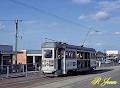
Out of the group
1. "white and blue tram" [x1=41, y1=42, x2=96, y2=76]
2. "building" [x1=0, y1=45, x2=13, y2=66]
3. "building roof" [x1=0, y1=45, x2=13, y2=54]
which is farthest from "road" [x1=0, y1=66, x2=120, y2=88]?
"building roof" [x1=0, y1=45, x2=13, y2=54]

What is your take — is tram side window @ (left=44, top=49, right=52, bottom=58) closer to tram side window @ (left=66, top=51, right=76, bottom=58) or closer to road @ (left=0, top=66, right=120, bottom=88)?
tram side window @ (left=66, top=51, right=76, bottom=58)

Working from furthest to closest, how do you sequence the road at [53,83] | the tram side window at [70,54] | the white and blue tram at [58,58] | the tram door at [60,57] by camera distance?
the tram side window at [70,54]
the tram door at [60,57]
the white and blue tram at [58,58]
the road at [53,83]

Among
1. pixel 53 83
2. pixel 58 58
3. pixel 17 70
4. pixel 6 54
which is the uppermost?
pixel 6 54

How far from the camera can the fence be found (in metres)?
37.6

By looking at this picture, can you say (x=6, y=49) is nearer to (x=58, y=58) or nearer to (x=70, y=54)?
(x=70, y=54)

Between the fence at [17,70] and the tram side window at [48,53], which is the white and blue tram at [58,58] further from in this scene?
the fence at [17,70]

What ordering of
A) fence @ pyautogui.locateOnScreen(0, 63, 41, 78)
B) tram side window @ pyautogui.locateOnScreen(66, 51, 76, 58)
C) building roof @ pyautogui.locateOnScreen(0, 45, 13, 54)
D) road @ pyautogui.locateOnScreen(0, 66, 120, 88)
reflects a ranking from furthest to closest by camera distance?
building roof @ pyautogui.locateOnScreen(0, 45, 13, 54) → tram side window @ pyautogui.locateOnScreen(66, 51, 76, 58) → fence @ pyautogui.locateOnScreen(0, 63, 41, 78) → road @ pyautogui.locateOnScreen(0, 66, 120, 88)

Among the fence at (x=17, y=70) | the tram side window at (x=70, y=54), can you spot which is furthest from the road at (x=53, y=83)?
the tram side window at (x=70, y=54)

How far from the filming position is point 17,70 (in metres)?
41.3

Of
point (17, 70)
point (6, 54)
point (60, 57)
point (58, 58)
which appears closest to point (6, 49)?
point (6, 54)

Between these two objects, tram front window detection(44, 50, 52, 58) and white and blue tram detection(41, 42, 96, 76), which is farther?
tram front window detection(44, 50, 52, 58)

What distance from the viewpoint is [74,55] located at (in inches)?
1645

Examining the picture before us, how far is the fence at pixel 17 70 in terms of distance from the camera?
123 feet

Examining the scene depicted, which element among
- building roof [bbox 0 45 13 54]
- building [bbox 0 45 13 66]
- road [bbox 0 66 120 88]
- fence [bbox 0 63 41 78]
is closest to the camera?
road [bbox 0 66 120 88]
